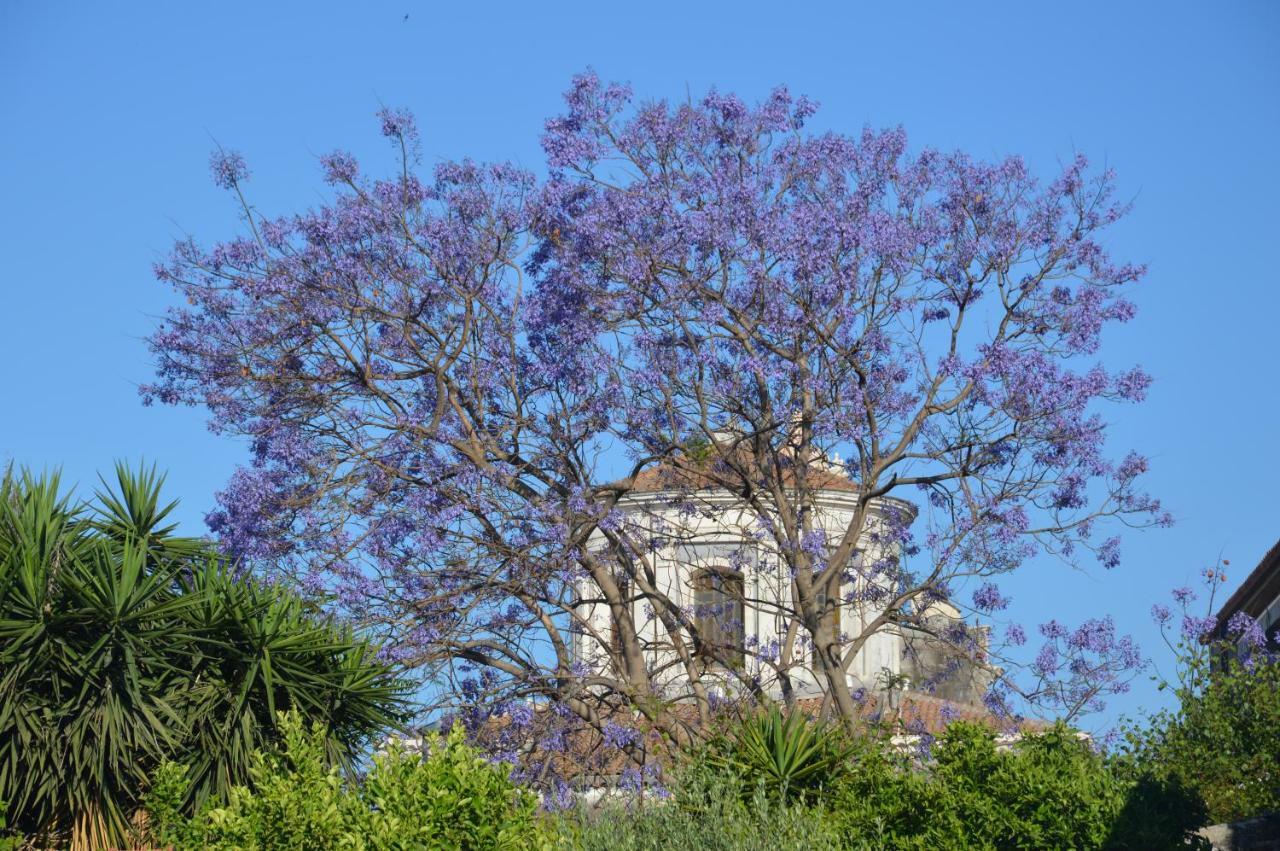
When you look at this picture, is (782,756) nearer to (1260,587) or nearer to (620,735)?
(620,735)

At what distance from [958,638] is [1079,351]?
3891 millimetres

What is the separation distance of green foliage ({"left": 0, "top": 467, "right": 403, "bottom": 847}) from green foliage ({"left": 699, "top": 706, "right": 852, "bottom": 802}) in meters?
4.84

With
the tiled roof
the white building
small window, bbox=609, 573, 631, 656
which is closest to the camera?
the white building

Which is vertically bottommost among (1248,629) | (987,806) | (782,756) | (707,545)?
(987,806)

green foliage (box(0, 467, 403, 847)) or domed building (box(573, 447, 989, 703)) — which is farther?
domed building (box(573, 447, 989, 703))

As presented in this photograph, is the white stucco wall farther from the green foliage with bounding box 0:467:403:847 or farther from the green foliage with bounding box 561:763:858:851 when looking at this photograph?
the green foliage with bounding box 561:763:858:851

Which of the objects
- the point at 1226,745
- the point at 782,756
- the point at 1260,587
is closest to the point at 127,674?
the point at 782,756

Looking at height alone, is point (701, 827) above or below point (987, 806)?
below

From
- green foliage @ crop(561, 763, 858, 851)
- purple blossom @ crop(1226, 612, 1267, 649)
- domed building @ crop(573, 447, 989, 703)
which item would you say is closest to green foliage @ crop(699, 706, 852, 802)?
green foliage @ crop(561, 763, 858, 851)

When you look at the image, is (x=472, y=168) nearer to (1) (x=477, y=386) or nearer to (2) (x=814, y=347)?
(1) (x=477, y=386)

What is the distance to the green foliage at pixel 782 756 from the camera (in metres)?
15.2

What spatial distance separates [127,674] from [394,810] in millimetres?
9143

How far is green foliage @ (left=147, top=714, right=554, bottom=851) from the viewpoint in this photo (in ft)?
29.6

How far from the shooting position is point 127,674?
17250mm
